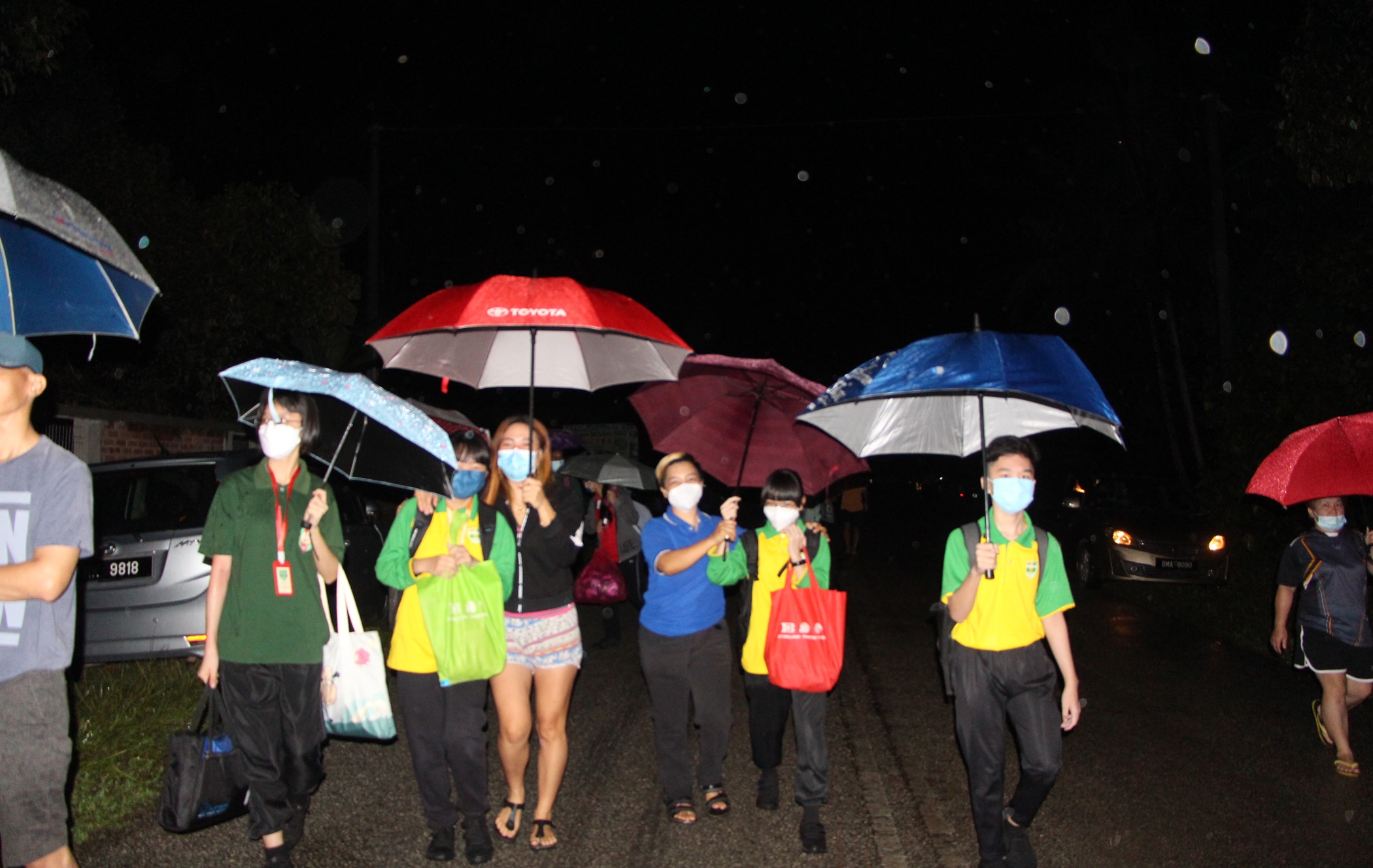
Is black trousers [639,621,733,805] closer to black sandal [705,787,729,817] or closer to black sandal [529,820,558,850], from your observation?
black sandal [705,787,729,817]

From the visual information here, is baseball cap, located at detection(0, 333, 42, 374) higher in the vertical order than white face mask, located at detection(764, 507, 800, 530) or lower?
higher

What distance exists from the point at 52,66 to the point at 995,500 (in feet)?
28.2

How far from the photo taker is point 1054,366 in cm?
476

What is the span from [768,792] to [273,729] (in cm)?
256

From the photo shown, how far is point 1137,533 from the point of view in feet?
47.4

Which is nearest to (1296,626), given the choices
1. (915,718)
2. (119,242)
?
(915,718)

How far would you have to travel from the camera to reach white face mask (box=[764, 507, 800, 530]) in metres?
5.19

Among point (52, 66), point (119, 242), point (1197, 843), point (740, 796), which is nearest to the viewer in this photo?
point (119, 242)

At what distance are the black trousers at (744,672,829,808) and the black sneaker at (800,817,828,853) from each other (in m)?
0.08

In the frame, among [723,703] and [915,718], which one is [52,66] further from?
[915,718]

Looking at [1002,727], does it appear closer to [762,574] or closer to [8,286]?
[762,574]

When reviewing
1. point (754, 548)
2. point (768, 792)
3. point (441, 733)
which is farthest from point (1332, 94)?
point (441, 733)

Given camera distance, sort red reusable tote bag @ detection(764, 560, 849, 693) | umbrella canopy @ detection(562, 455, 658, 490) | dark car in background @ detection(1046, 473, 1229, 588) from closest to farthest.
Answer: red reusable tote bag @ detection(764, 560, 849, 693), umbrella canopy @ detection(562, 455, 658, 490), dark car in background @ detection(1046, 473, 1229, 588)

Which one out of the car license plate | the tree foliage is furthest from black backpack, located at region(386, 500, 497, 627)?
the tree foliage
